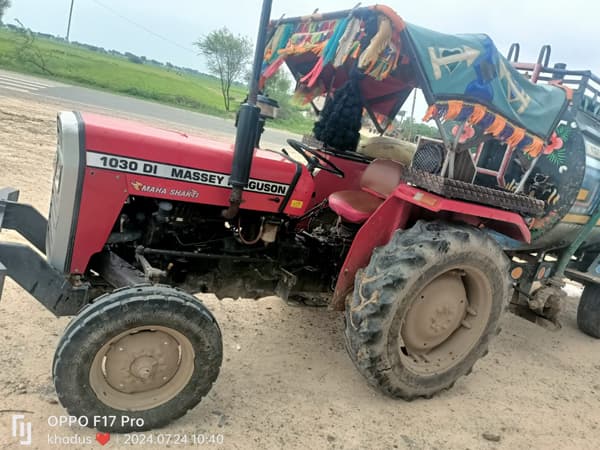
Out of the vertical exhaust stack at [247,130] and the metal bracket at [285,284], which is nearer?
the vertical exhaust stack at [247,130]

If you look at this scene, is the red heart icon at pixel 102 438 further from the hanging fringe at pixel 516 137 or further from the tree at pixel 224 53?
the tree at pixel 224 53

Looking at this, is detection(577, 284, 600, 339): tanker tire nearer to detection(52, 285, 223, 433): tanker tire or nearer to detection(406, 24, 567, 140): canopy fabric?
detection(406, 24, 567, 140): canopy fabric

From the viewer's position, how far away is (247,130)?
110 inches

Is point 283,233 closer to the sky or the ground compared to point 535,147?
closer to the ground

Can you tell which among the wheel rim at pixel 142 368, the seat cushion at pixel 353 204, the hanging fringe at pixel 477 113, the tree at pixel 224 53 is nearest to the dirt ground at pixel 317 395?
the wheel rim at pixel 142 368

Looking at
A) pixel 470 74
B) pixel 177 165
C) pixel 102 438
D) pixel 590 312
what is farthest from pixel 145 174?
pixel 590 312

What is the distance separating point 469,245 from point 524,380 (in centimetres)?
151

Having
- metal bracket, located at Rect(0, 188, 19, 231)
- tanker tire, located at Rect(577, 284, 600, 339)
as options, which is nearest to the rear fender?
metal bracket, located at Rect(0, 188, 19, 231)

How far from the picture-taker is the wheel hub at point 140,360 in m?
2.45

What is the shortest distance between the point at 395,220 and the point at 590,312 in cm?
314

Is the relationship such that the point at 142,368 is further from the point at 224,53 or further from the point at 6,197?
the point at 224,53

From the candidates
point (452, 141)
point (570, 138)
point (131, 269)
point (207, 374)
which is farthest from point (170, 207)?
point (570, 138)

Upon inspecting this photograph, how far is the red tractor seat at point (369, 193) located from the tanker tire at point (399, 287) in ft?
1.43

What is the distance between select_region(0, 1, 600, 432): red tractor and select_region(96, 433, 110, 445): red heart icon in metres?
0.05
